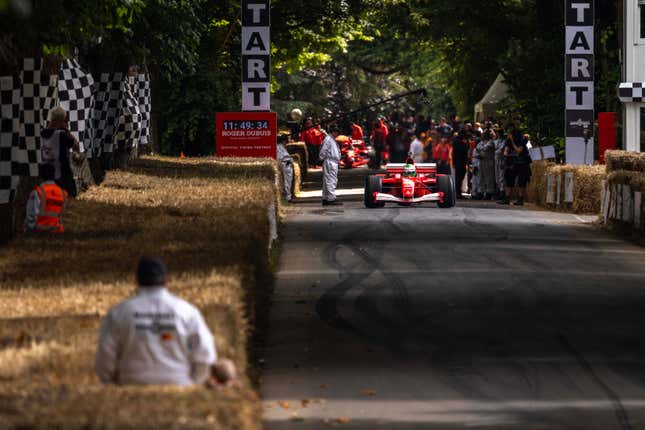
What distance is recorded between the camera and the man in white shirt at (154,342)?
7.70 metres

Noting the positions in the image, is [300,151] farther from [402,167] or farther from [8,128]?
[8,128]

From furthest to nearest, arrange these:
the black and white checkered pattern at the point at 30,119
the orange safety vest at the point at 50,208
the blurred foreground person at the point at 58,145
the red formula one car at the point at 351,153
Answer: the red formula one car at the point at 351,153, the black and white checkered pattern at the point at 30,119, the blurred foreground person at the point at 58,145, the orange safety vest at the point at 50,208

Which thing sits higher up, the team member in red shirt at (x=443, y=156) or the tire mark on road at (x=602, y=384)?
the team member in red shirt at (x=443, y=156)

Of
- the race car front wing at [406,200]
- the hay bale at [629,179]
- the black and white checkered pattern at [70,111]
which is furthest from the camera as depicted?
the race car front wing at [406,200]

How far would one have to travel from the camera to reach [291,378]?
12133mm

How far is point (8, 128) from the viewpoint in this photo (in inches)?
765

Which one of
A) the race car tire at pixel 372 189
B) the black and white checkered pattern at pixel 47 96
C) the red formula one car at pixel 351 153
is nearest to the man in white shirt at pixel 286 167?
the race car tire at pixel 372 189

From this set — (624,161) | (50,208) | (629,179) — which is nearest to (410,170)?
(624,161)

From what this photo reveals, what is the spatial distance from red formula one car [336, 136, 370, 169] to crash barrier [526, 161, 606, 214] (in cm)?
2405

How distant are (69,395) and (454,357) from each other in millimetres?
6389

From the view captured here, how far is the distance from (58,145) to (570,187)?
49.8ft

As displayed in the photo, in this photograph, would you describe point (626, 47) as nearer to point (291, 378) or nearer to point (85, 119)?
point (85, 119)

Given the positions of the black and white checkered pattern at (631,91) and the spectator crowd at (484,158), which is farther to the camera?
the black and white checkered pattern at (631,91)

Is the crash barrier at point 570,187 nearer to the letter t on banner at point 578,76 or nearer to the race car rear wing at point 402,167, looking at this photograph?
the letter t on banner at point 578,76
